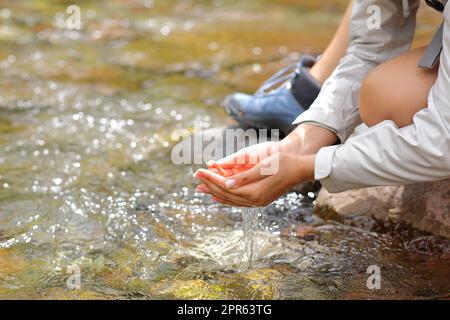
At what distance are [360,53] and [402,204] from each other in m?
0.54

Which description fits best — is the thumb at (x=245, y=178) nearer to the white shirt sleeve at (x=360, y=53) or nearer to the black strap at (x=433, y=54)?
the white shirt sleeve at (x=360, y=53)

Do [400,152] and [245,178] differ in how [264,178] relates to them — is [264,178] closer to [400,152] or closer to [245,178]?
[245,178]

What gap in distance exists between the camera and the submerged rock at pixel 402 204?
7.72 ft

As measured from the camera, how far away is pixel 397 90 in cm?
198

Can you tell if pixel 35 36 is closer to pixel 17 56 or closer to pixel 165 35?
pixel 17 56

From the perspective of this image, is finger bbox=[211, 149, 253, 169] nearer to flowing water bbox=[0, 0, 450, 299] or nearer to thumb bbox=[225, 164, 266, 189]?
thumb bbox=[225, 164, 266, 189]

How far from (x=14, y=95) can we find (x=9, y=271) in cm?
183

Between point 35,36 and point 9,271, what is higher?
point 35,36

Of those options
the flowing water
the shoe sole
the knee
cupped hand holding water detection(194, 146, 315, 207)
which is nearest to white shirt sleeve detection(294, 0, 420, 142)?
the knee

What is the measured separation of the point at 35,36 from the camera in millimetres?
5039

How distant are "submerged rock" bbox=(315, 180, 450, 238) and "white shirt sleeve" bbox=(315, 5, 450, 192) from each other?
20.5 inches

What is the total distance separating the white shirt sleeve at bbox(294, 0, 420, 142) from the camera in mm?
2229

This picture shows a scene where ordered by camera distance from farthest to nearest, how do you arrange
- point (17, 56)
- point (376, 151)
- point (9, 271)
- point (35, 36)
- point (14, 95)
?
point (35, 36)
point (17, 56)
point (14, 95)
point (9, 271)
point (376, 151)
